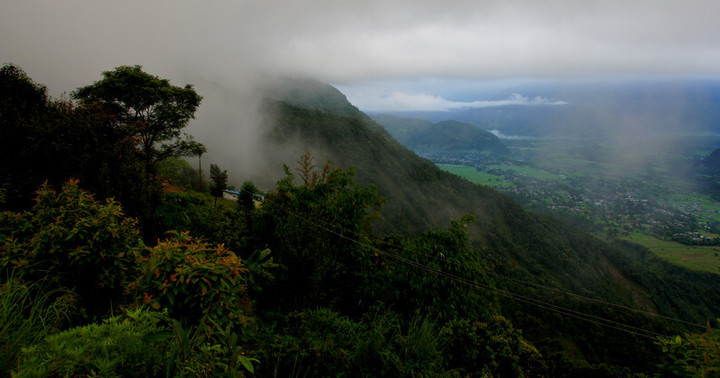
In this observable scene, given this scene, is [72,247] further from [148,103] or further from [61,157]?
[148,103]

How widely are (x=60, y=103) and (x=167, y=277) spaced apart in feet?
27.1

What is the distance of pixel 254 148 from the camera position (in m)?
73.7

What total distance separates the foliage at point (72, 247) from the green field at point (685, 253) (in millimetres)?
113261

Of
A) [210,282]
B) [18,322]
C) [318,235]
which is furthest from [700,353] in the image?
[318,235]

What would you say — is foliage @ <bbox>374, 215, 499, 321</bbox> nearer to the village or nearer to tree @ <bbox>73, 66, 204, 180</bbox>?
tree @ <bbox>73, 66, 204, 180</bbox>

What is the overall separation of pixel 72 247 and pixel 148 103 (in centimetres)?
1719

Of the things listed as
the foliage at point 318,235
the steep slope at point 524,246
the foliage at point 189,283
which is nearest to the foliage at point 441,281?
the foliage at point 318,235

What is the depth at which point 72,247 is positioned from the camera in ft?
12.1

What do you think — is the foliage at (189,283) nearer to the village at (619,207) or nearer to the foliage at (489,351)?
the foliage at (489,351)

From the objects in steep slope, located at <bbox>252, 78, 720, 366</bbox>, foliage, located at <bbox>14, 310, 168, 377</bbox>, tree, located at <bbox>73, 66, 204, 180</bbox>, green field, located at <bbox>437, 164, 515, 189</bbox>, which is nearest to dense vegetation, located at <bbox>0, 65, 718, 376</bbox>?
foliage, located at <bbox>14, 310, 168, 377</bbox>

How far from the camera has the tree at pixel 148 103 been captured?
1623 cm

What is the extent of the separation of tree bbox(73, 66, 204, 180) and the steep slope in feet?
111

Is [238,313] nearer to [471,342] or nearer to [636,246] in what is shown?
[471,342]

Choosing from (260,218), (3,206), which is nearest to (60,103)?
(3,206)
